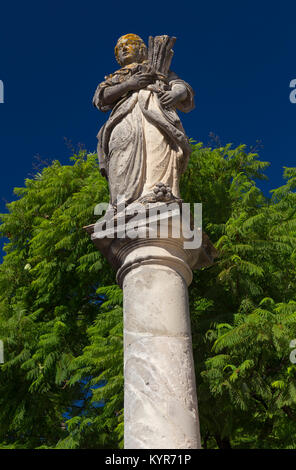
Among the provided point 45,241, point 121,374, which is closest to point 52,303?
point 45,241

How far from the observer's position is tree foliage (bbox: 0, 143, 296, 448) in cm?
772

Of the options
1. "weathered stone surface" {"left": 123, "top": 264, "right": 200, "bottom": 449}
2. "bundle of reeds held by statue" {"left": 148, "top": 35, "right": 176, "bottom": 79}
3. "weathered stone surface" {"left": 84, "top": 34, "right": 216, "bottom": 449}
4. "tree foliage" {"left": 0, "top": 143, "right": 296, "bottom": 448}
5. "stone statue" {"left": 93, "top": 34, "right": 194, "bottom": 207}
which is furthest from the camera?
"bundle of reeds held by statue" {"left": 148, "top": 35, "right": 176, "bottom": 79}

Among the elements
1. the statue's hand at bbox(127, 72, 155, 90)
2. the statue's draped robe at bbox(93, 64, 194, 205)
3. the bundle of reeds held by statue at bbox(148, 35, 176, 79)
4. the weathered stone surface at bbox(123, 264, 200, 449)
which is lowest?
the weathered stone surface at bbox(123, 264, 200, 449)

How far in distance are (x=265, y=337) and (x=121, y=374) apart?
2.00 metres

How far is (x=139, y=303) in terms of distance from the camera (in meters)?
5.71

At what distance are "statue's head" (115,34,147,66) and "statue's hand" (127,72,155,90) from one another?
0.54 metres

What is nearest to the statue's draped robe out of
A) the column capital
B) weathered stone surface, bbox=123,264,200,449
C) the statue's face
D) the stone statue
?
the stone statue

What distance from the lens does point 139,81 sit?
754 cm

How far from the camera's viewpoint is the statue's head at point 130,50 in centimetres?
808

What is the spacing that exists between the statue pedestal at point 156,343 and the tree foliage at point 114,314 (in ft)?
6.64

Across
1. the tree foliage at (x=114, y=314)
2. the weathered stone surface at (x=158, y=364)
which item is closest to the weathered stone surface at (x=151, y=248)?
the weathered stone surface at (x=158, y=364)

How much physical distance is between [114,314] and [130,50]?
378 cm

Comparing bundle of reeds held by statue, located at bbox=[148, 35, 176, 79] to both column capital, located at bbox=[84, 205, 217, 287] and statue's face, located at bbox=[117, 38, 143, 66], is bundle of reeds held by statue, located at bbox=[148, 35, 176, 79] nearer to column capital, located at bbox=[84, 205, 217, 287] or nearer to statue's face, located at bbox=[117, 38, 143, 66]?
statue's face, located at bbox=[117, 38, 143, 66]

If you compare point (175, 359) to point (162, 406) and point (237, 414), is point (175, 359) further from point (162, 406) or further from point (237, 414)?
point (237, 414)
